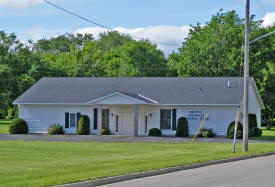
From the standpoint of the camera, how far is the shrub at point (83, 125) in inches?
1708

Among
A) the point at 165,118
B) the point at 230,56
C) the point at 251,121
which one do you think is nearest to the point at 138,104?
the point at 165,118

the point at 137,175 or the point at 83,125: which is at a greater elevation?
the point at 83,125

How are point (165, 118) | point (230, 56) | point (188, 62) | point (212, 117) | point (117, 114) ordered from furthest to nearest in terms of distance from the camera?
1. point (188, 62)
2. point (230, 56)
3. point (117, 114)
4. point (165, 118)
5. point (212, 117)

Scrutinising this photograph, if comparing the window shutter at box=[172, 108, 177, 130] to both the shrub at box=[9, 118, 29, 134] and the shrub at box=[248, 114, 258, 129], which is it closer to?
the shrub at box=[248, 114, 258, 129]

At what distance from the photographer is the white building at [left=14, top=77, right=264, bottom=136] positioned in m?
42.3

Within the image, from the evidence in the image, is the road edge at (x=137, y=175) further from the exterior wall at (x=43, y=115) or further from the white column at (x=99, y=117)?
the exterior wall at (x=43, y=115)

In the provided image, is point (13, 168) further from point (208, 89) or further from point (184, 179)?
point (208, 89)

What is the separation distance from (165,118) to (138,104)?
2.73 meters

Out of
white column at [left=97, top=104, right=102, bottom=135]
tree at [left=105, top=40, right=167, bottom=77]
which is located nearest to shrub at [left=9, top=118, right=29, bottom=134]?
white column at [left=97, top=104, right=102, bottom=135]

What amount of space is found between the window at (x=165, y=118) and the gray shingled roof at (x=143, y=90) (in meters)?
1.00

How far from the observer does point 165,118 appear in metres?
44.0

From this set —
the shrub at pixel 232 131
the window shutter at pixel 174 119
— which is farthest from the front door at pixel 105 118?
the shrub at pixel 232 131

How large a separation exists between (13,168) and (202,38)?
2062 inches

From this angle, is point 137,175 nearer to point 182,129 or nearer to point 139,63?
point 182,129
